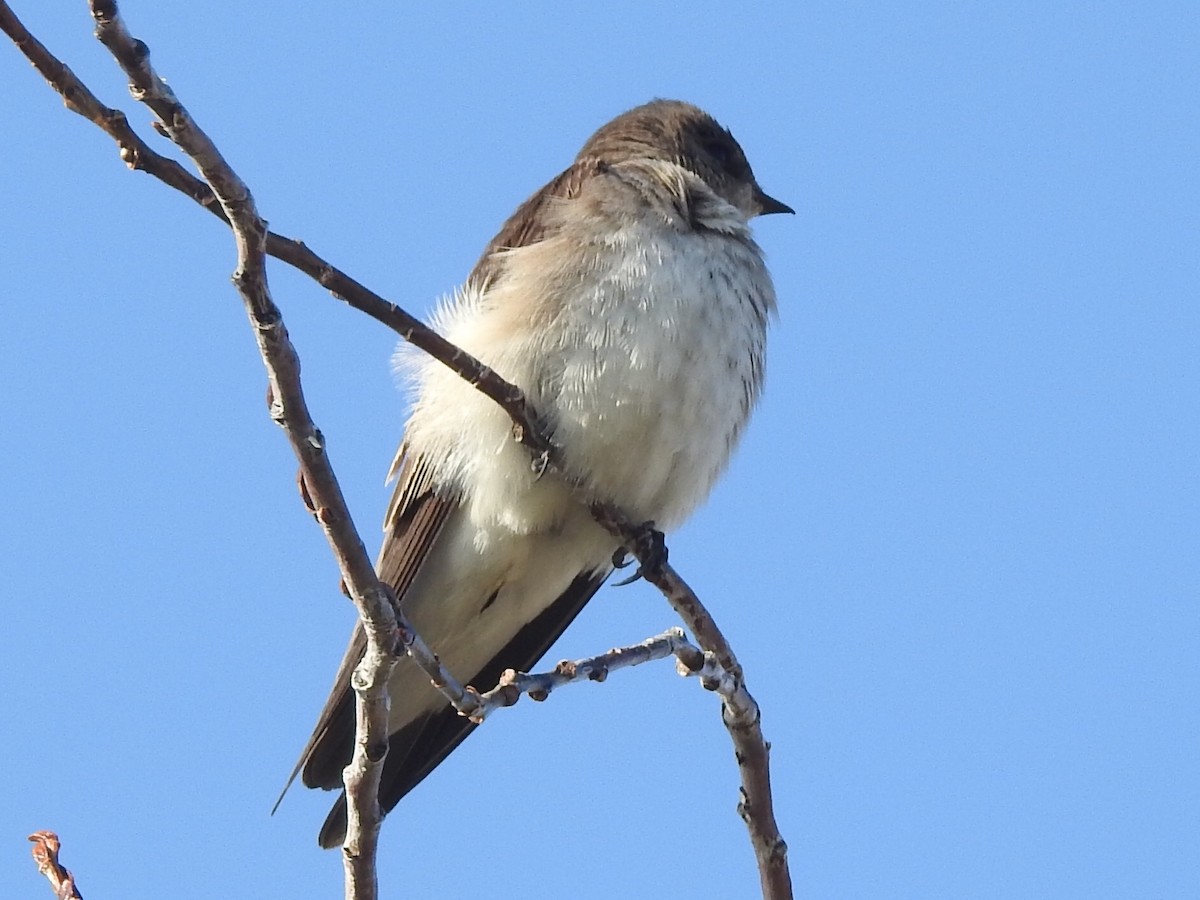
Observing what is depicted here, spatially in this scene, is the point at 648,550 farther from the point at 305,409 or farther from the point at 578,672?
the point at 305,409

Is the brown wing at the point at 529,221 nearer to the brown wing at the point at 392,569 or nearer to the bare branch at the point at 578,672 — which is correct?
the brown wing at the point at 392,569

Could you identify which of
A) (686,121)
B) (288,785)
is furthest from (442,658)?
(686,121)

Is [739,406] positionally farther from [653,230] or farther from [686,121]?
[686,121]

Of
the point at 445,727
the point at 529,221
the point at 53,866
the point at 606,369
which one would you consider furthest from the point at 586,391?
the point at 53,866

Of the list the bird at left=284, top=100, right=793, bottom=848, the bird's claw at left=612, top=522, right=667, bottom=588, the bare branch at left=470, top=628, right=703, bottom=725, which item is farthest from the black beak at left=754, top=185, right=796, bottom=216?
the bare branch at left=470, top=628, right=703, bottom=725

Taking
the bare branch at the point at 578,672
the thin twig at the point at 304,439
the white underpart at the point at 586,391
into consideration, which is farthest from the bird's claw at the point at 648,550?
the thin twig at the point at 304,439

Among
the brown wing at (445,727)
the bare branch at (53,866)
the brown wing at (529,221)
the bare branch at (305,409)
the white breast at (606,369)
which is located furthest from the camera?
the brown wing at (529,221)
